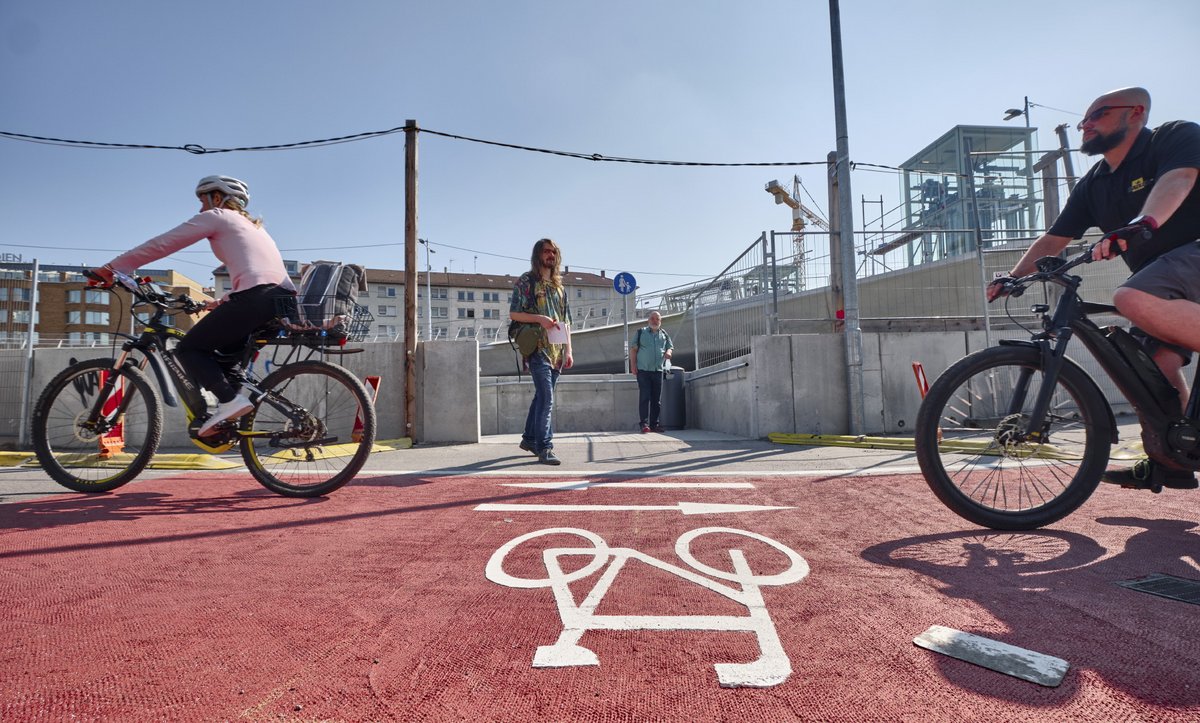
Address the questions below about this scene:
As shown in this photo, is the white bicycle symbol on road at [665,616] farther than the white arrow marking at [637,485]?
No

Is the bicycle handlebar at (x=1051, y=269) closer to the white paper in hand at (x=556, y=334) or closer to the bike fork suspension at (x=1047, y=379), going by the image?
the bike fork suspension at (x=1047, y=379)

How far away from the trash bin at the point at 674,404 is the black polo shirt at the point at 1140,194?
10.7 m

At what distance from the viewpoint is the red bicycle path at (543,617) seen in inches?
48.5

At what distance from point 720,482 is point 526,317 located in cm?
232

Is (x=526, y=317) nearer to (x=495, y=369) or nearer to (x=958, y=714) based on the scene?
(x=958, y=714)

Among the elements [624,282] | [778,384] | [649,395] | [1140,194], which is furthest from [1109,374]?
[624,282]

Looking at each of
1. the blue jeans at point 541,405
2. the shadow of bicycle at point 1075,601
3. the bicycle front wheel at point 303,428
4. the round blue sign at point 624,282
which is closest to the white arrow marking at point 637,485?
the bicycle front wheel at point 303,428

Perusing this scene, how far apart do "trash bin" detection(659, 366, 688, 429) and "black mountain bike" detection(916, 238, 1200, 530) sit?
10.9 m

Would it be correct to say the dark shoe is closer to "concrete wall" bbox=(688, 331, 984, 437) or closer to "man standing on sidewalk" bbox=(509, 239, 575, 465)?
"man standing on sidewalk" bbox=(509, 239, 575, 465)

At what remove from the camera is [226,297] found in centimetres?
379

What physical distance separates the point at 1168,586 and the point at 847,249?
6969 mm

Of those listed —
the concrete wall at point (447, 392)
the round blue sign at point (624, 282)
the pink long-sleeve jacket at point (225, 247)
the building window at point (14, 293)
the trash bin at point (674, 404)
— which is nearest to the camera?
the pink long-sleeve jacket at point (225, 247)

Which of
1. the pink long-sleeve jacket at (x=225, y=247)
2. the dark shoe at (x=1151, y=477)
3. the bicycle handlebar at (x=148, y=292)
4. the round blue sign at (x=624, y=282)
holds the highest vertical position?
the round blue sign at (x=624, y=282)

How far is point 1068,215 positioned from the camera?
3.33m
